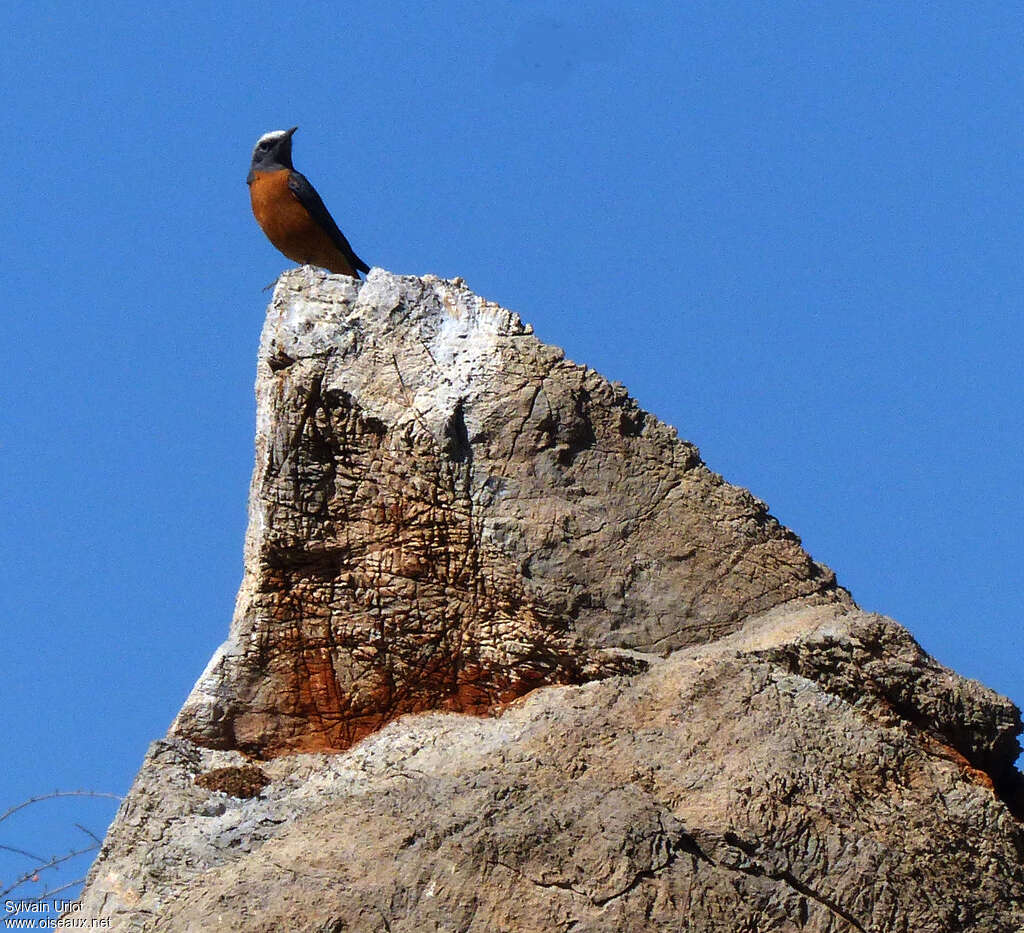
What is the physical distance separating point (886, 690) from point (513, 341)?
1714 mm

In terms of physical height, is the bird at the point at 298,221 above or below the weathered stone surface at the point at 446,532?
above

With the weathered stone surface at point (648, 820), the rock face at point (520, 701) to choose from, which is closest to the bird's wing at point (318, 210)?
the rock face at point (520, 701)

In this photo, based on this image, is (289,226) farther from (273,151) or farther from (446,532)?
(446,532)

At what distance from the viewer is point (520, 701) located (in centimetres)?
557

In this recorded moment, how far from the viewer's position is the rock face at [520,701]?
4.49 m

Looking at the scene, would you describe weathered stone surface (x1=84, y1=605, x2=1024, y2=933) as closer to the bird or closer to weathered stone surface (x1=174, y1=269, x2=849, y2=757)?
weathered stone surface (x1=174, y1=269, x2=849, y2=757)

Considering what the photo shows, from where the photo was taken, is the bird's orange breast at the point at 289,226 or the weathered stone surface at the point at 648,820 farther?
the bird's orange breast at the point at 289,226

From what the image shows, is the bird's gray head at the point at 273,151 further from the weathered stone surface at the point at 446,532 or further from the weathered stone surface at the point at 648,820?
the weathered stone surface at the point at 648,820

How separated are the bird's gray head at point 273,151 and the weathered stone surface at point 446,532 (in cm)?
553

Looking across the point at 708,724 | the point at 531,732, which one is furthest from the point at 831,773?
the point at 531,732

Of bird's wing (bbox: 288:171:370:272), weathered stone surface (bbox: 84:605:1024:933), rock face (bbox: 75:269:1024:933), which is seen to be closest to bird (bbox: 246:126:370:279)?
bird's wing (bbox: 288:171:370:272)

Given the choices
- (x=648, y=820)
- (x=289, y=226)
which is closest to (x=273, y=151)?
(x=289, y=226)

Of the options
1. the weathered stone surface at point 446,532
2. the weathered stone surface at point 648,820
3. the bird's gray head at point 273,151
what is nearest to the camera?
the weathered stone surface at point 648,820

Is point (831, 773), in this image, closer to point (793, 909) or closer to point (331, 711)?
point (793, 909)
